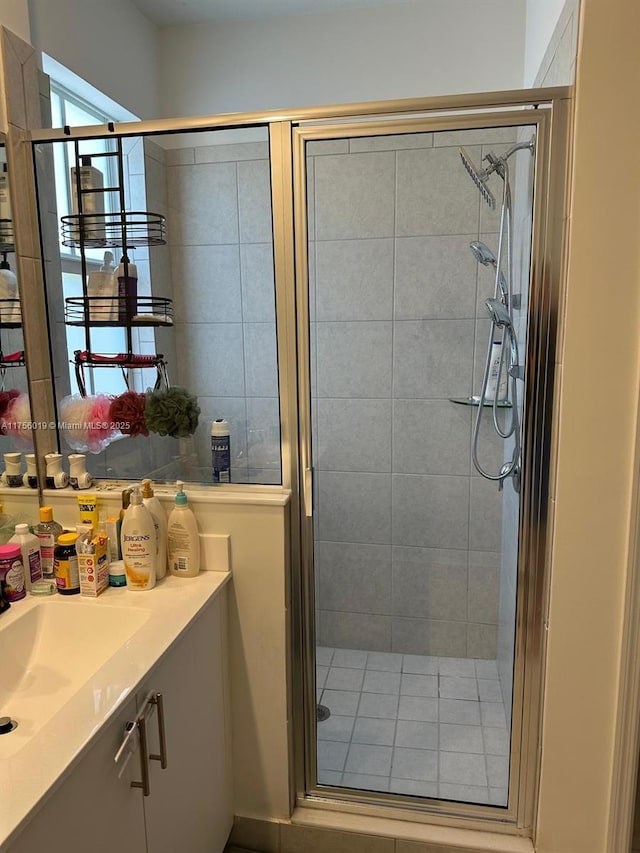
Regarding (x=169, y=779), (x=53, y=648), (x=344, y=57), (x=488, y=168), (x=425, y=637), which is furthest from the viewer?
(x=344, y=57)

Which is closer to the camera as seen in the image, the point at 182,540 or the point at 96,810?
the point at 96,810

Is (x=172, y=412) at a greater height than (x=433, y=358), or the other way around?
(x=433, y=358)

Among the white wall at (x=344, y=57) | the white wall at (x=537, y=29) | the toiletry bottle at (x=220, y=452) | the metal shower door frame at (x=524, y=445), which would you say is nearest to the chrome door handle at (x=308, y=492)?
the metal shower door frame at (x=524, y=445)

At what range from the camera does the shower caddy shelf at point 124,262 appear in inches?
65.3

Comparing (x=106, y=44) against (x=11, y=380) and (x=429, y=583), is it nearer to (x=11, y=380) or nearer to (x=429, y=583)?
(x=11, y=380)

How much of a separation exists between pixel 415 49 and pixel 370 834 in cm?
255

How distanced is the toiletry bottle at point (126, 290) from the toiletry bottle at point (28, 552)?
1.92 feet

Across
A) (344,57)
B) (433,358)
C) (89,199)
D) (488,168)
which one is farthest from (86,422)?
(344,57)

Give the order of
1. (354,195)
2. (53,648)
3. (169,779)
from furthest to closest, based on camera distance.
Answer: (354,195) → (53,648) → (169,779)

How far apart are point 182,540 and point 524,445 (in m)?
0.88

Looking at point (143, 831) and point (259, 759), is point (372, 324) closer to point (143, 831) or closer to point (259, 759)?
point (259, 759)

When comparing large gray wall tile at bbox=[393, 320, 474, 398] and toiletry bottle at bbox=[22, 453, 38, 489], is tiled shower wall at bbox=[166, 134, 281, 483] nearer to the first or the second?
toiletry bottle at bbox=[22, 453, 38, 489]

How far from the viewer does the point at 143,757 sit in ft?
3.77

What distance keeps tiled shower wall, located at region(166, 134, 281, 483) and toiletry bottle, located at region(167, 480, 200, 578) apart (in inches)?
5.2
